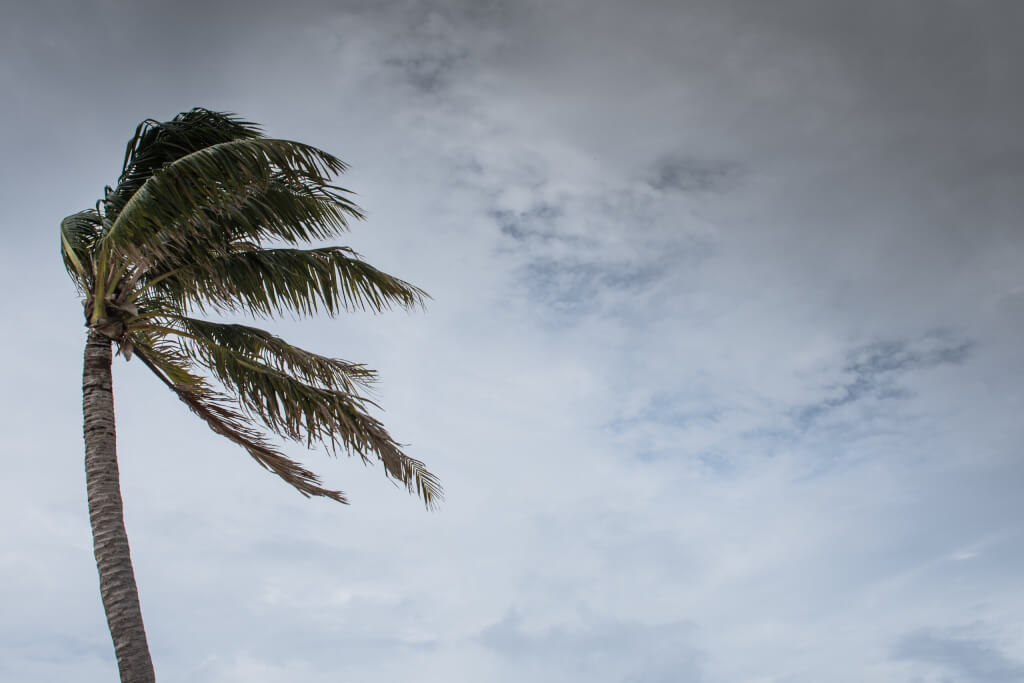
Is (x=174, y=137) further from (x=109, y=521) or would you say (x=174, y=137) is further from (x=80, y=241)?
(x=109, y=521)

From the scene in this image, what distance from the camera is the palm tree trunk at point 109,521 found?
302 inches

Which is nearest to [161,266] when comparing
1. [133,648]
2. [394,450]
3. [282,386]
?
[282,386]

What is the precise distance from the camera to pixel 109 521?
810cm

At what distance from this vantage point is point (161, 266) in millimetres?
9320

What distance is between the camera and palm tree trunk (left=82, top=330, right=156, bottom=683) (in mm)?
7672

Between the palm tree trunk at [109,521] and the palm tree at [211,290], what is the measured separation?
1 cm

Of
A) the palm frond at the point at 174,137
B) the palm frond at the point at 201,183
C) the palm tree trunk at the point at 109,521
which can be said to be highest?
the palm frond at the point at 174,137

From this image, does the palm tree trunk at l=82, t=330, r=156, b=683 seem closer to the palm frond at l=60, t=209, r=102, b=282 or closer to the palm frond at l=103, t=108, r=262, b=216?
the palm frond at l=60, t=209, r=102, b=282

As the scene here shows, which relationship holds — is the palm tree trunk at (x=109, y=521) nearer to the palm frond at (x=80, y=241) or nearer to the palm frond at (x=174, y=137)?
the palm frond at (x=80, y=241)

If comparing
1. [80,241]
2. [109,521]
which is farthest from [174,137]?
[109,521]

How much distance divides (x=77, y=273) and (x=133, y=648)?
404cm

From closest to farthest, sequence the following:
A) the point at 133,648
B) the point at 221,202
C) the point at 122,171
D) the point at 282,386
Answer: the point at 133,648 < the point at 221,202 < the point at 282,386 < the point at 122,171

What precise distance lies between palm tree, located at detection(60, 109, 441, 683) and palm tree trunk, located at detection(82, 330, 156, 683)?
0.01 metres

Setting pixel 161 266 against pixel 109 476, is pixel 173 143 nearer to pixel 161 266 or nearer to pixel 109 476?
pixel 161 266
